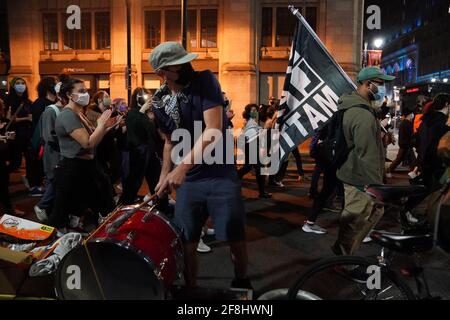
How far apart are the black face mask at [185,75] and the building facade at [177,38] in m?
16.9

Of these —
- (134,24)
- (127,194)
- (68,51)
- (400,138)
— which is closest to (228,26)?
(134,24)

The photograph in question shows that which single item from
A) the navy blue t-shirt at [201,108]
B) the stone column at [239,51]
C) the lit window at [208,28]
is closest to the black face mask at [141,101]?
the navy blue t-shirt at [201,108]

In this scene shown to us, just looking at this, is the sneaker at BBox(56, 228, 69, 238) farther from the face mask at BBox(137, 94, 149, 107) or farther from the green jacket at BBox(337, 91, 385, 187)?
the green jacket at BBox(337, 91, 385, 187)

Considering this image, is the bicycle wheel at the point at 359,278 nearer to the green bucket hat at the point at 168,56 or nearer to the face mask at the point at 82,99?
the green bucket hat at the point at 168,56

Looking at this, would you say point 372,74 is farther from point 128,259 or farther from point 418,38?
point 418,38

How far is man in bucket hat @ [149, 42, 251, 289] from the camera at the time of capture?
3.19 m

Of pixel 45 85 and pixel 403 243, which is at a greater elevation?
pixel 45 85

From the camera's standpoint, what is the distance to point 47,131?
6.17 metres

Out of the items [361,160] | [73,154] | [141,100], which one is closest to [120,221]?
[73,154]

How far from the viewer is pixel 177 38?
69.5 feet

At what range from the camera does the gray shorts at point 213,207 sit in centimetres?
336
